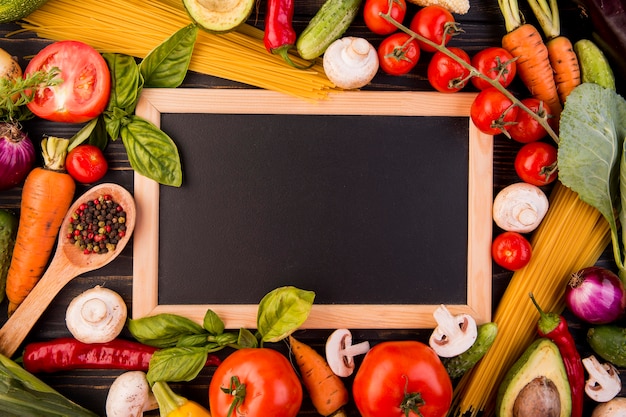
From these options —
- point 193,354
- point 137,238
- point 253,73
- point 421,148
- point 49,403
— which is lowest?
point 49,403

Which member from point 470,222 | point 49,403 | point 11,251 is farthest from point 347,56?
point 49,403

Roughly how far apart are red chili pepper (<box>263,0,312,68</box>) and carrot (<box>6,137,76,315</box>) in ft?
2.05

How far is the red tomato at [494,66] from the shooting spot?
1.35m

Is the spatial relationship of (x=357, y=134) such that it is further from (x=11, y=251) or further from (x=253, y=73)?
(x=11, y=251)

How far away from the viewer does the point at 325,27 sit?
1351 millimetres

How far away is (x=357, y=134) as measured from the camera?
1.43 m

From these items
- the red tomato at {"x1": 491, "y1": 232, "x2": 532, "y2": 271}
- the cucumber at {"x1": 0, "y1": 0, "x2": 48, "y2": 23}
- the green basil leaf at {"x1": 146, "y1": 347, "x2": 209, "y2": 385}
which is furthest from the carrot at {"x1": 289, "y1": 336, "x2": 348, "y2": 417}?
the cucumber at {"x1": 0, "y1": 0, "x2": 48, "y2": 23}

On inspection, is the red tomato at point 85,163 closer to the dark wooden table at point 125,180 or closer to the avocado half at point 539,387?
the dark wooden table at point 125,180

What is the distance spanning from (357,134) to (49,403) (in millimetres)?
1085

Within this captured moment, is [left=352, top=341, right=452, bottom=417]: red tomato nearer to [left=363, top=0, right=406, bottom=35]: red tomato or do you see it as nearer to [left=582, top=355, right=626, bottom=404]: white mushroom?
[left=582, top=355, right=626, bottom=404]: white mushroom

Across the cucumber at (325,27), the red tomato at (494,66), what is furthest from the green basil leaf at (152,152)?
the red tomato at (494,66)

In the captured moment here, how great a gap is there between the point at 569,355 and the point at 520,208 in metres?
0.43

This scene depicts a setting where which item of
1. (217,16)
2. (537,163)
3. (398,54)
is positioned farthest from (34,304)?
(537,163)

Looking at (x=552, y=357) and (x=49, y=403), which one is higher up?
(x=552, y=357)
